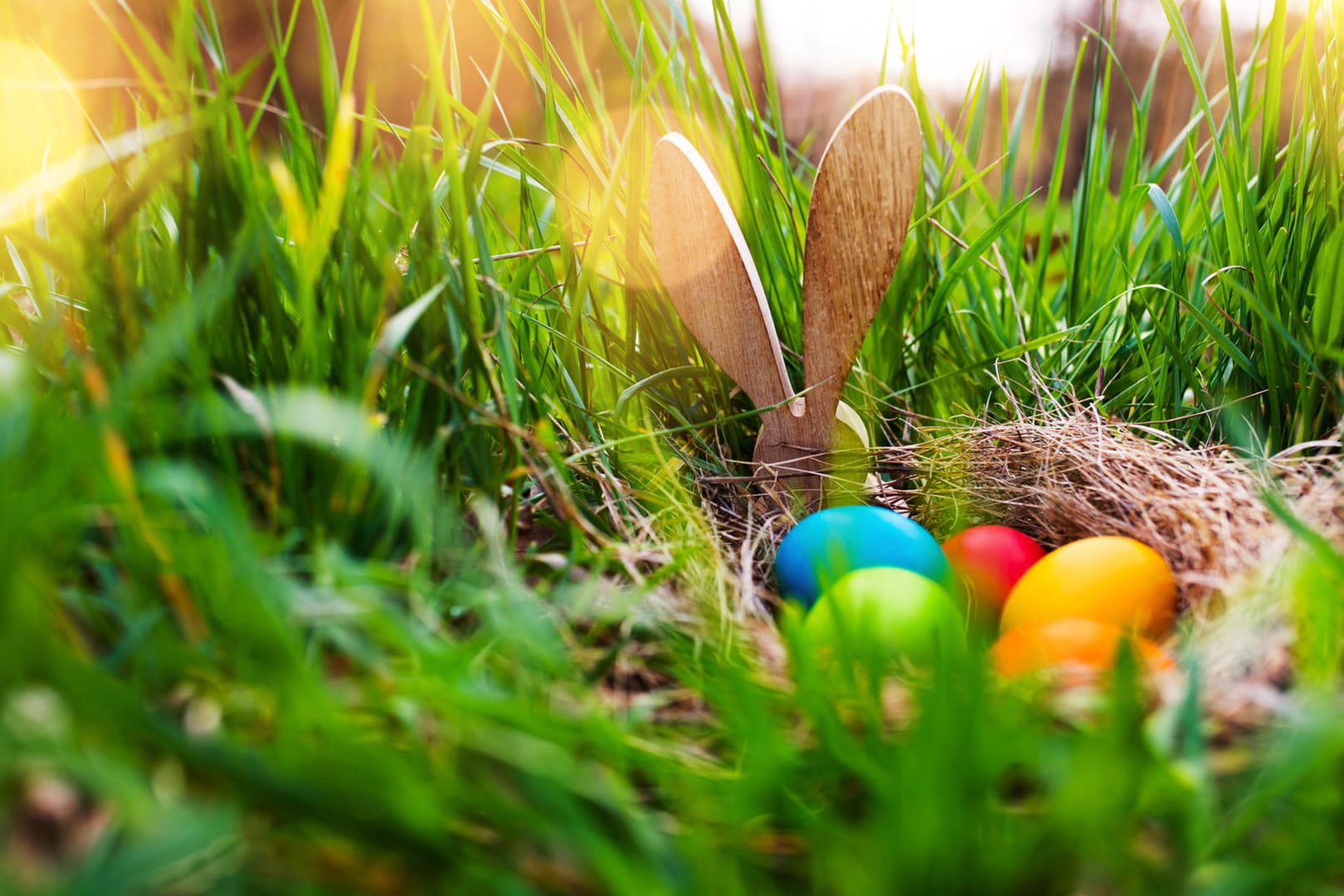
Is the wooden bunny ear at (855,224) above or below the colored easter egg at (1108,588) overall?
above

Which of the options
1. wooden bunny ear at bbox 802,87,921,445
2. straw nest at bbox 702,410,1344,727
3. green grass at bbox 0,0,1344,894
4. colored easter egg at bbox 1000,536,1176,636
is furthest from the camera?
wooden bunny ear at bbox 802,87,921,445

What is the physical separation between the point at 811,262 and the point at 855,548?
0.32 meters

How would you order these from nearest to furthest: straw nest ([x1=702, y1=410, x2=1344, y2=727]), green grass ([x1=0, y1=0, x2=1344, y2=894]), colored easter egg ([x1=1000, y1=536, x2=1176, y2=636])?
green grass ([x1=0, y1=0, x2=1344, y2=894]) < straw nest ([x1=702, y1=410, x2=1344, y2=727]) < colored easter egg ([x1=1000, y1=536, x2=1176, y2=636])

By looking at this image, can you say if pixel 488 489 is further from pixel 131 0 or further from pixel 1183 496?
pixel 131 0

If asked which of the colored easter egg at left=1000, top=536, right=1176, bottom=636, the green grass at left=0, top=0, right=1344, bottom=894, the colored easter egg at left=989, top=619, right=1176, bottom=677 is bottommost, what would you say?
the colored easter egg at left=1000, top=536, right=1176, bottom=636

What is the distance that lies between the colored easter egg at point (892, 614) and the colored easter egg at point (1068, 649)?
1.5 inches

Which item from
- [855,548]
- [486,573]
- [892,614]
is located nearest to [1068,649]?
[892,614]

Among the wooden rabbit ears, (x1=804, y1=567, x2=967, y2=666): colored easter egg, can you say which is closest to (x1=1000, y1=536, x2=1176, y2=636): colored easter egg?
(x1=804, y1=567, x2=967, y2=666): colored easter egg

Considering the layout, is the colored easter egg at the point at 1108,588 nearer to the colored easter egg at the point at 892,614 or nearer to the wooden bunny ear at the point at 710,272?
the colored easter egg at the point at 892,614

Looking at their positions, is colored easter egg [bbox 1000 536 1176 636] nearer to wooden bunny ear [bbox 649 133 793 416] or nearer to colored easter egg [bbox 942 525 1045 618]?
colored easter egg [bbox 942 525 1045 618]

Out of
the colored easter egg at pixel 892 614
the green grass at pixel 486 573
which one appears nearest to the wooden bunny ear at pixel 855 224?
the green grass at pixel 486 573

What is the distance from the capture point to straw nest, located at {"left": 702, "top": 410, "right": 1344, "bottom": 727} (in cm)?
56

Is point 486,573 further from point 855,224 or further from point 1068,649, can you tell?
point 855,224

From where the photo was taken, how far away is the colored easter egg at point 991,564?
88 cm
